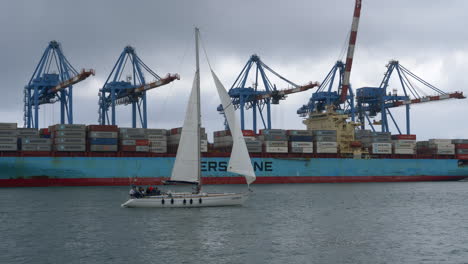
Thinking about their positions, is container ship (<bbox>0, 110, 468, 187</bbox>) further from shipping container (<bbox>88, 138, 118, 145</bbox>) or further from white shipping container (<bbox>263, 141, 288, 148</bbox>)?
shipping container (<bbox>88, 138, 118, 145</bbox>)

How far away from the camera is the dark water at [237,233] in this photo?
25547mm

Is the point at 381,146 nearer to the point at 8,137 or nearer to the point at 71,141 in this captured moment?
the point at 71,141

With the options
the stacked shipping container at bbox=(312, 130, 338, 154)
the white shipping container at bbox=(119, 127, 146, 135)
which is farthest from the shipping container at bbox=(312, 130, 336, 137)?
the white shipping container at bbox=(119, 127, 146, 135)

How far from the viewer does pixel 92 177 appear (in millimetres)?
69500

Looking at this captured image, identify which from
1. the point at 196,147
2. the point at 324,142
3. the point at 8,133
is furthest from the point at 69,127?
the point at 324,142

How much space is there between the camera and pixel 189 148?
40438mm

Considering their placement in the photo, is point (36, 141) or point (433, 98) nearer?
point (36, 141)

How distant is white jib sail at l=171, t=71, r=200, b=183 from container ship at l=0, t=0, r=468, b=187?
32508 millimetres

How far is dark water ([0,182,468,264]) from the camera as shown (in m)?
25.5

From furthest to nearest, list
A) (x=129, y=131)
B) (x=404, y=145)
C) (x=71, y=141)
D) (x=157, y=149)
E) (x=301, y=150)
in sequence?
(x=404, y=145), (x=301, y=150), (x=157, y=149), (x=129, y=131), (x=71, y=141)

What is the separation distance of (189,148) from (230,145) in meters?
40.4

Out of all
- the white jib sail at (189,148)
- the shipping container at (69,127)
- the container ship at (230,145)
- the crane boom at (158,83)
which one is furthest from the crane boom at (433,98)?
the white jib sail at (189,148)

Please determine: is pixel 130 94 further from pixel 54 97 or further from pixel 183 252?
pixel 183 252

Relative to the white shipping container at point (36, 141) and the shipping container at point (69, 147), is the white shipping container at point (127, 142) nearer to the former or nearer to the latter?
the shipping container at point (69, 147)
